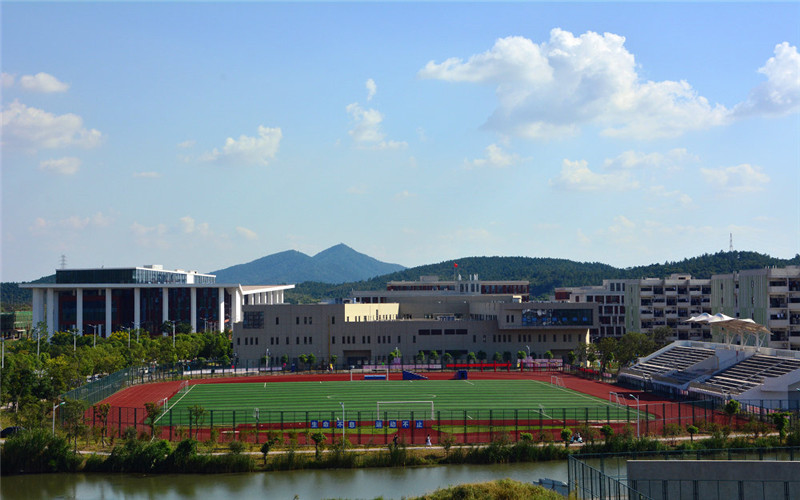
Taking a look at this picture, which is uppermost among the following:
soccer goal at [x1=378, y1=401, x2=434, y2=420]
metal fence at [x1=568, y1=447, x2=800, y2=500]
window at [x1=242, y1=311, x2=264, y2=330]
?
window at [x1=242, y1=311, x2=264, y2=330]

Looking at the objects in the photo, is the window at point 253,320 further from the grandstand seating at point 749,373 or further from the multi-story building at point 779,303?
the multi-story building at point 779,303

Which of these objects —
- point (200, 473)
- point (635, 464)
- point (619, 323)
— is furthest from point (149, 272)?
point (635, 464)

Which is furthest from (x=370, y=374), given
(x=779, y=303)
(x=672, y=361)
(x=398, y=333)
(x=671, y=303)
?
(x=671, y=303)

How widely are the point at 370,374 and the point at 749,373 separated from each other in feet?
124

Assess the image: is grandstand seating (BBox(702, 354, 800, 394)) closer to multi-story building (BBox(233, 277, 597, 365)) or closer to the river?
the river

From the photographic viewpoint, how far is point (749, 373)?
60031mm

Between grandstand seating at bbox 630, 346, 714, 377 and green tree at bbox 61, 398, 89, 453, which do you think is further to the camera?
grandstand seating at bbox 630, 346, 714, 377

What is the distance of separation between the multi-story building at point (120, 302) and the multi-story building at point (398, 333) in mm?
31827

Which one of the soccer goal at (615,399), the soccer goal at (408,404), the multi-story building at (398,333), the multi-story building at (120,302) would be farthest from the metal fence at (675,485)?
the multi-story building at (120,302)

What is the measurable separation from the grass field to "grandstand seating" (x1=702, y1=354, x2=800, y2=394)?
865cm

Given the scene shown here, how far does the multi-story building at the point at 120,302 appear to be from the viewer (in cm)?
12319

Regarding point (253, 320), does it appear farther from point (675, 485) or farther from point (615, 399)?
point (675, 485)

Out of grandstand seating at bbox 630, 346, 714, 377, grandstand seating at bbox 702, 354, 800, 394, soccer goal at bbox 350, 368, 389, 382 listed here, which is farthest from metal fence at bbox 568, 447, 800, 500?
soccer goal at bbox 350, 368, 389, 382

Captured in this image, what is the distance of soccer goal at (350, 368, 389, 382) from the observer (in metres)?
80.4
